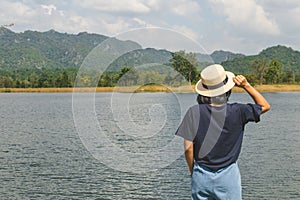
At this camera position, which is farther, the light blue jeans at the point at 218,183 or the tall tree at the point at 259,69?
the tall tree at the point at 259,69

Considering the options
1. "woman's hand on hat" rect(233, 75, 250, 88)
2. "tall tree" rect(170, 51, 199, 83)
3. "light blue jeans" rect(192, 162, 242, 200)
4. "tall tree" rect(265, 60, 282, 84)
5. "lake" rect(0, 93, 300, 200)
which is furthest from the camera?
"tall tree" rect(265, 60, 282, 84)

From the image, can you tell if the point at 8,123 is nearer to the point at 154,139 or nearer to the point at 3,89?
the point at 154,139

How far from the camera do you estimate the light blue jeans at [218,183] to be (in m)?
3.99

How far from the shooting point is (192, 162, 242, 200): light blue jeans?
399 centimetres

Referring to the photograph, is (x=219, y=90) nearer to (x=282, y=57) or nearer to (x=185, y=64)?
(x=185, y=64)

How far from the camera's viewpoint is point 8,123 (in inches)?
1444

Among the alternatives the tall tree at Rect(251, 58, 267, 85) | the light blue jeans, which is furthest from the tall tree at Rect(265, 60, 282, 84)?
the light blue jeans

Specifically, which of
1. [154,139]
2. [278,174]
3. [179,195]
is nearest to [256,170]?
[278,174]

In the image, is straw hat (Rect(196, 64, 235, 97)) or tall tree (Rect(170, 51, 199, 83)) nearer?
straw hat (Rect(196, 64, 235, 97))

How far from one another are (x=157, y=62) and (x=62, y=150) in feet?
55.4

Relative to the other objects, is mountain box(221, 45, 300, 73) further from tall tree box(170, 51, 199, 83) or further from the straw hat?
the straw hat

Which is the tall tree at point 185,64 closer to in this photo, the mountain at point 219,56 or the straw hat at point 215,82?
the mountain at point 219,56

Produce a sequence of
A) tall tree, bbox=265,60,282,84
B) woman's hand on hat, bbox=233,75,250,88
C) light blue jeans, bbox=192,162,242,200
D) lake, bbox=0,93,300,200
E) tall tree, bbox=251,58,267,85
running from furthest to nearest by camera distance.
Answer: tall tree, bbox=251,58,267,85 < tall tree, bbox=265,60,282,84 < lake, bbox=0,93,300,200 < light blue jeans, bbox=192,162,242,200 < woman's hand on hat, bbox=233,75,250,88

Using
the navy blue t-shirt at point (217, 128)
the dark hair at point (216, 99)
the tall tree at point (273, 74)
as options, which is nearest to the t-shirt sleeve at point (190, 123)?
the navy blue t-shirt at point (217, 128)
